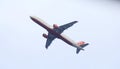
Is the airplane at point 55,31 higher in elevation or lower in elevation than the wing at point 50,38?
higher

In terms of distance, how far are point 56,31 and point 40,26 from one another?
0.34 ft

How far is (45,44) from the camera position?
194 cm

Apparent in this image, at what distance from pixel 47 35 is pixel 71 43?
0.35ft

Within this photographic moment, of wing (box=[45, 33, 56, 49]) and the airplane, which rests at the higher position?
the airplane

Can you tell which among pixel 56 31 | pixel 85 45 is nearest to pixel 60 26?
pixel 56 31

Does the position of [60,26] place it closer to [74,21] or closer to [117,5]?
[74,21]

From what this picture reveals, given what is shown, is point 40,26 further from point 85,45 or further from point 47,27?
point 85,45

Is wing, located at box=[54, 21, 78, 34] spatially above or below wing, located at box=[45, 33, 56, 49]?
above

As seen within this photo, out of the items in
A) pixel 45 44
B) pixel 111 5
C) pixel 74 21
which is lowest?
pixel 45 44

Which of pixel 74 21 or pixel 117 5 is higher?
pixel 117 5

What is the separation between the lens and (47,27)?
187cm

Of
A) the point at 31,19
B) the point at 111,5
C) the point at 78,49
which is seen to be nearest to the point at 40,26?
the point at 31,19

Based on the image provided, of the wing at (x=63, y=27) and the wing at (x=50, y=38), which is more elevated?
the wing at (x=63, y=27)

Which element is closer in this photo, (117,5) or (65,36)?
(65,36)
